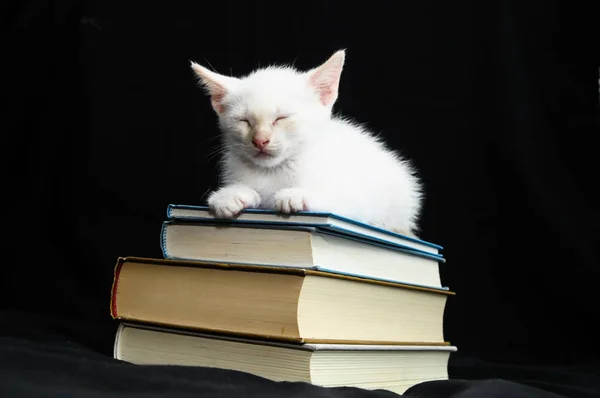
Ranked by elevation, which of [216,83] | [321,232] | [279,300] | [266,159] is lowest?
[279,300]

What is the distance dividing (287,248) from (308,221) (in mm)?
54

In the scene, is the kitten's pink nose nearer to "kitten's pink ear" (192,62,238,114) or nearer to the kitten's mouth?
the kitten's mouth

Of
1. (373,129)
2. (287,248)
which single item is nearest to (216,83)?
(287,248)

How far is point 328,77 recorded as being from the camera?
1.25 m

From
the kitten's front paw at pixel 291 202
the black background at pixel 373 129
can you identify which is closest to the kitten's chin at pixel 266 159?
the kitten's front paw at pixel 291 202

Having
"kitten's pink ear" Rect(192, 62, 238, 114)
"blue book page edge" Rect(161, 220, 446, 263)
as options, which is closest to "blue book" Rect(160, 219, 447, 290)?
"blue book page edge" Rect(161, 220, 446, 263)

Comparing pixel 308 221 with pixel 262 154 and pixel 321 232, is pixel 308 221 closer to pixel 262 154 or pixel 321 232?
pixel 321 232

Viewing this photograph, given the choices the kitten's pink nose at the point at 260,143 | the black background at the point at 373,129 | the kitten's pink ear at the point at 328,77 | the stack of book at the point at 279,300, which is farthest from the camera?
the black background at the point at 373,129

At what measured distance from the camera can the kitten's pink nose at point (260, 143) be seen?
113cm

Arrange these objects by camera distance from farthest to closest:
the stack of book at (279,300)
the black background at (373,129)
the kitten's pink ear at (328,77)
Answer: the black background at (373,129) → the kitten's pink ear at (328,77) → the stack of book at (279,300)

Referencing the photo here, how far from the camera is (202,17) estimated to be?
1.91m

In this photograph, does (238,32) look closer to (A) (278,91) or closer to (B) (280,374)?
(A) (278,91)

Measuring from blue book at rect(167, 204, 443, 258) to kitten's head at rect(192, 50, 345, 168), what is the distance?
0.43 ft

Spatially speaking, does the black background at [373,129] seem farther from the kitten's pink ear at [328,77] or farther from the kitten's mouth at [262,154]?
the kitten's mouth at [262,154]
